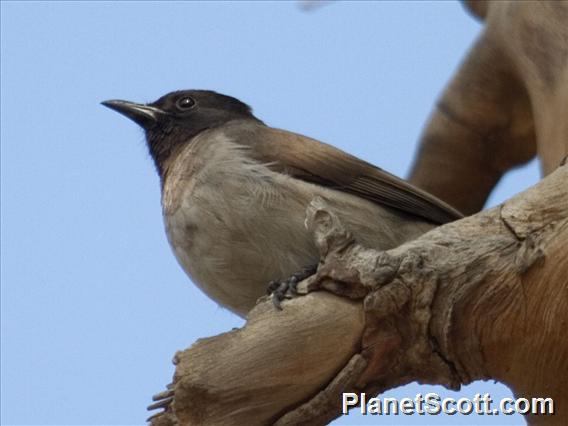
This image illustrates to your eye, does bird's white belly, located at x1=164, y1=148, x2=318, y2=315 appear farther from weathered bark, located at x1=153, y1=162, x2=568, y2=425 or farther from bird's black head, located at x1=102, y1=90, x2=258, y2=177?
bird's black head, located at x1=102, y1=90, x2=258, y2=177

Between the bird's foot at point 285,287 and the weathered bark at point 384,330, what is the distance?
6cm

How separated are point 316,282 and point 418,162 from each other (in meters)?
3.96

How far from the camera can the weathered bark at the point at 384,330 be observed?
5.65m

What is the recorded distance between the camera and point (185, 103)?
838 centimetres

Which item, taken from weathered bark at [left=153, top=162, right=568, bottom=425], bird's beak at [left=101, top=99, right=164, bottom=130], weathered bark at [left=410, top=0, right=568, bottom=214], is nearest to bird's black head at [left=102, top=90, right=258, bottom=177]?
bird's beak at [left=101, top=99, right=164, bottom=130]

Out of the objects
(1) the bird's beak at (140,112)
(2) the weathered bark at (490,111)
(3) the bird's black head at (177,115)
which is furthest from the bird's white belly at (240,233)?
(2) the weathered bark at (490,111)

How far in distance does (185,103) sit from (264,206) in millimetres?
1976

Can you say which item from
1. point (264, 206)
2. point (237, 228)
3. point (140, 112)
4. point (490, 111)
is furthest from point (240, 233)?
point (490, 111)

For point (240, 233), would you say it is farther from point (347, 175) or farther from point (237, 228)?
point (347, 175)

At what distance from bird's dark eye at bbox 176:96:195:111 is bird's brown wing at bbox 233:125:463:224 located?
125 centimetres

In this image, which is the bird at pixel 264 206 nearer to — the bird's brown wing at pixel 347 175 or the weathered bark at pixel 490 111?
the bird's brown wing at pixel 347 175

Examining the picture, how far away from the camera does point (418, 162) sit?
959 centimetres

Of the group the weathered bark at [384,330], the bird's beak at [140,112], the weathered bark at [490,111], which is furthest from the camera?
the bird's beak at [140,112]

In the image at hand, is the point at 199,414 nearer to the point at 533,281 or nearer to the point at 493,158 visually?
→ the point at 533,281
